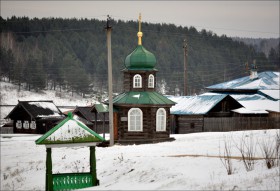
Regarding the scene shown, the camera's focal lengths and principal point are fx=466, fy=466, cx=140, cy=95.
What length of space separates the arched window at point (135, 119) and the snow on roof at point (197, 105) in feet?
40.9

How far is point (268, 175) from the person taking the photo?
14.9m

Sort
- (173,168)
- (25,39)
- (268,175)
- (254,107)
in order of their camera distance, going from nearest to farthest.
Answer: (268,175) → (173,168) → (254,107) → (25,39)

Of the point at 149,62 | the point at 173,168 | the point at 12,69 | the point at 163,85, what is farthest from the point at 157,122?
the point at 163,85

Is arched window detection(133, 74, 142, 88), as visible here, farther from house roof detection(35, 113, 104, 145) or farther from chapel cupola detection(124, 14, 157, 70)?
house roof detection(35, 113, 104, 145)

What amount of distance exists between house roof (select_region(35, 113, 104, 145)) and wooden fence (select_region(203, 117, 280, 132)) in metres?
26.3

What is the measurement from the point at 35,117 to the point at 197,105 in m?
22.3

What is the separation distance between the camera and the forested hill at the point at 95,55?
12781 centimetres

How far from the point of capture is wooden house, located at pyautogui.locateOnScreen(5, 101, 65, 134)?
57750mm

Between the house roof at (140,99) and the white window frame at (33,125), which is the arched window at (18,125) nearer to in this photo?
the white window frame at (33,125)

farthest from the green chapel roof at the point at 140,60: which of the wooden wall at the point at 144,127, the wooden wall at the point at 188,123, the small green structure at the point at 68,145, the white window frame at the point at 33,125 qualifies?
the white window frame at the point at 33,125

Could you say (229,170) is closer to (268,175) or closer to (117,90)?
(268,175)

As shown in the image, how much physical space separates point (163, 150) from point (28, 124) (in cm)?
3759

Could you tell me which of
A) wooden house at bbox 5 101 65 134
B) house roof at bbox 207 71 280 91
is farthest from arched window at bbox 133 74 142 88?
wooden house at bbox 5 101 65 134

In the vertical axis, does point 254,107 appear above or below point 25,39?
below
